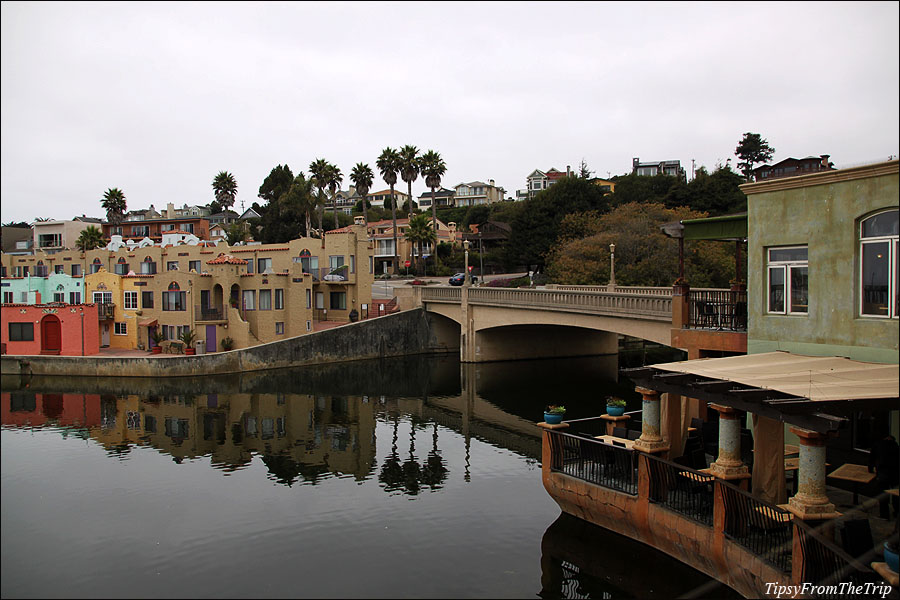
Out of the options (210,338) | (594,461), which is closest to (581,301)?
(594,461)

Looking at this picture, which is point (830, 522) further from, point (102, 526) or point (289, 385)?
point (289, 385)

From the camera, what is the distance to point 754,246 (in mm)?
18719

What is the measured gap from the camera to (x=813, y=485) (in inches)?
492

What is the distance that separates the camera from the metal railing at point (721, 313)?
20.9 m

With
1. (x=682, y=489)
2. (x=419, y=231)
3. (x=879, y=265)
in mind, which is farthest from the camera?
(x=419, y=231)

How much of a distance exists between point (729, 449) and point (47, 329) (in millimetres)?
48655

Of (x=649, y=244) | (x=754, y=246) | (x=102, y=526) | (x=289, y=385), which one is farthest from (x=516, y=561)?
(x=649, y=244)

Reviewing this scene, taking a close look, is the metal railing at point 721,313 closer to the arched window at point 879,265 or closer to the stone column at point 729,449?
the arched window at point 879,265

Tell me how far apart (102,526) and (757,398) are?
55.4 ft

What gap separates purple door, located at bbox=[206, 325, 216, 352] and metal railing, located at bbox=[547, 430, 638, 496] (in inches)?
1529

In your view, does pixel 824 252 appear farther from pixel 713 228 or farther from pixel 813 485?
pixel 813 485

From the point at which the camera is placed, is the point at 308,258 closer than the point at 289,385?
No

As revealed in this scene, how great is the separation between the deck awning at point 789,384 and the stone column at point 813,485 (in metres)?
0.32

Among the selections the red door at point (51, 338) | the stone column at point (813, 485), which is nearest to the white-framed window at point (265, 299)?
the red door at point (51, 338)
